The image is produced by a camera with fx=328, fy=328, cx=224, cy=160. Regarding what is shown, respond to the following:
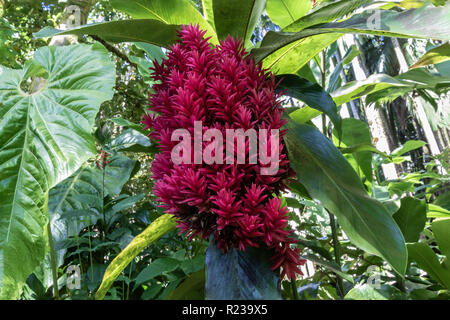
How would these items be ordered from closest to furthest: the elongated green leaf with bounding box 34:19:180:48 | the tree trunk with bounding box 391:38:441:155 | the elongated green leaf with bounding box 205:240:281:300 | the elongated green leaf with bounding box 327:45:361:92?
the elongated green leaf with bounding box 205:240:281:300, the elongated green leaf with bounding box 34:19:180:48, the elongated green leaf with bounding box 327:45:361:92, the tree trunk with bounding box 391:38:441:155

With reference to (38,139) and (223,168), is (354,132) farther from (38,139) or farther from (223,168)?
(38,139)

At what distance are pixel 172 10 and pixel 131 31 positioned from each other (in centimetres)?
17

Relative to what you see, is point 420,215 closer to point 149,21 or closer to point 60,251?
point 149,21

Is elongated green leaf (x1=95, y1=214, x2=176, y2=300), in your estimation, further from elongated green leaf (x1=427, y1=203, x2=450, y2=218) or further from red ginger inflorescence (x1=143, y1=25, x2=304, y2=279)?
elongated green leaf (x1=427, y1=203, x2=450, y2=218)

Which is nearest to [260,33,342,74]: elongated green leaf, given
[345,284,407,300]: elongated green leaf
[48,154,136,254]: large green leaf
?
[345,284,407,300]: elongated green leaf

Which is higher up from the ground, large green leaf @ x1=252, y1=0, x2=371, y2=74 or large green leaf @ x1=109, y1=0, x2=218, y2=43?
large green leaf @ x1=109, y1=0, x2=218, y2=43

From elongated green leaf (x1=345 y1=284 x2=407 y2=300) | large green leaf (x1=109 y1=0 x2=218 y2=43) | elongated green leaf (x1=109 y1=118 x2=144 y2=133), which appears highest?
large green leaf (x1=109 y1=0 x2=218 y2=43)

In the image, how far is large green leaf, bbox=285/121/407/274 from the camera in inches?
26.9

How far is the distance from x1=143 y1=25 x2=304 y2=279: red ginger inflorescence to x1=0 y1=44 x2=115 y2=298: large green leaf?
18 centimetres

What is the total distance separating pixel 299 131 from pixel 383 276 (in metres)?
0.64

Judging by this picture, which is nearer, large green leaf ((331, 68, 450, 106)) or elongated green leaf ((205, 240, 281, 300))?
elongated green leaf ((205, 240, 281, 300))

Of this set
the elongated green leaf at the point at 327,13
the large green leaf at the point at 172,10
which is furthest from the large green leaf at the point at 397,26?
the large green leaf at the point at 172,10

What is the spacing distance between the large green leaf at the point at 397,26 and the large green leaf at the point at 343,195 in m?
0.22
